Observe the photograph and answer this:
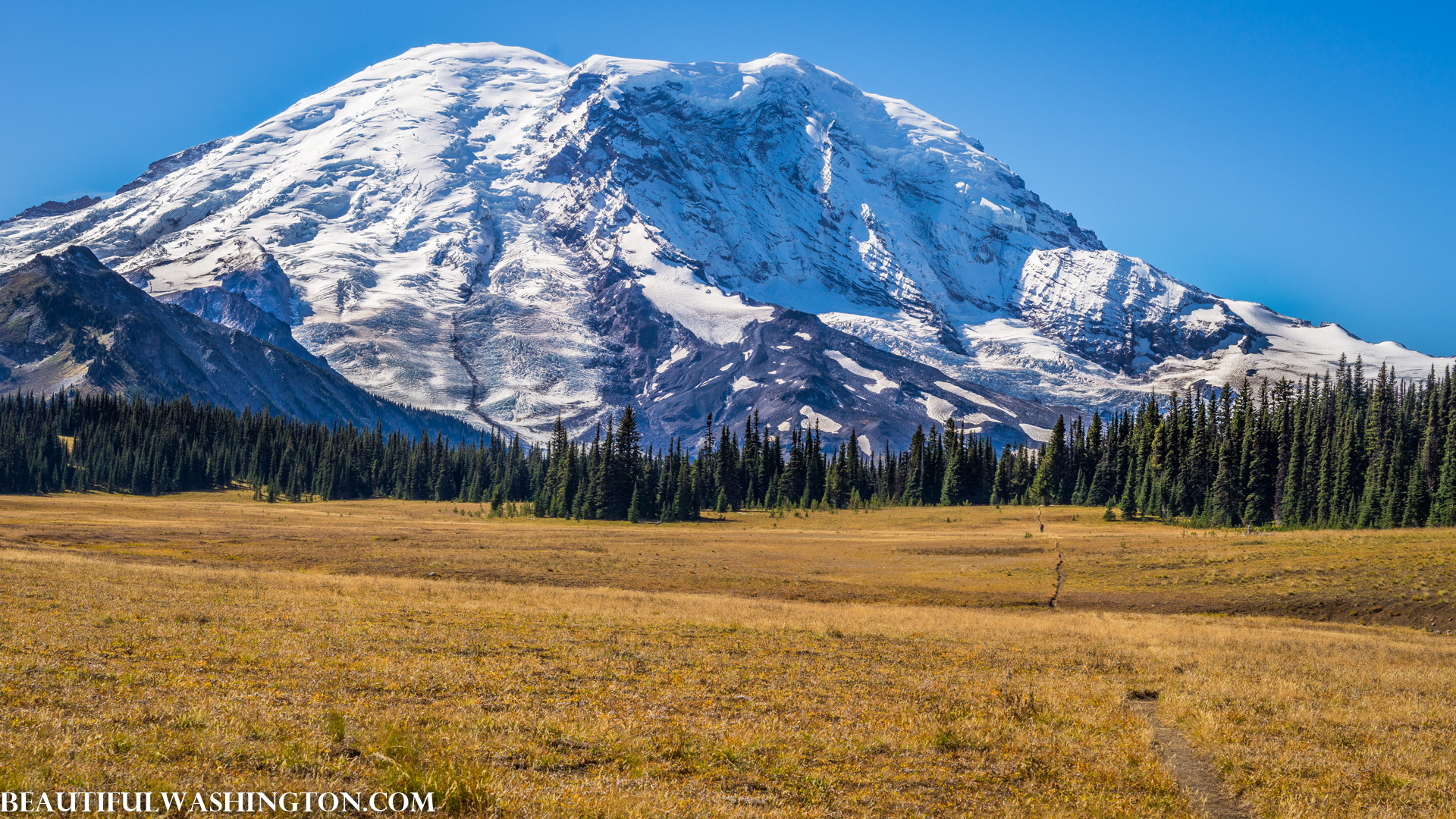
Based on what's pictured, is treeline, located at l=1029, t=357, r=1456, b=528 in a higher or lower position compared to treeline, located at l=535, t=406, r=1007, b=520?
higher

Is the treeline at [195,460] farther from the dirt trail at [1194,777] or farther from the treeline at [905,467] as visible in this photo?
the dirt trail at [1194,777]

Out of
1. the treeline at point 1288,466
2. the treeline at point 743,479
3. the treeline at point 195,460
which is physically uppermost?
the treeline at point 1288,466

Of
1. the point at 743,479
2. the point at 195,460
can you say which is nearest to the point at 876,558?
the point at 743,479

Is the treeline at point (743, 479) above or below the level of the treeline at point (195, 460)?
above

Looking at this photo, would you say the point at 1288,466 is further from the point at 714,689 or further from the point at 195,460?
the point at 195,460

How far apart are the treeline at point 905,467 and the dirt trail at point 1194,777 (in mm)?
88560

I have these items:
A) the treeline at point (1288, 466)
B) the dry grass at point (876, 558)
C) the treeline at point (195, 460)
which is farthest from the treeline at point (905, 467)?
the dry grass at point (876, 558)

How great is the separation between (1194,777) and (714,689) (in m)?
9.79

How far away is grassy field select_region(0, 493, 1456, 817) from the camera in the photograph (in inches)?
520

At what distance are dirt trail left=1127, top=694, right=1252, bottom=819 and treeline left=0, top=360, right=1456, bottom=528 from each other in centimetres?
8856

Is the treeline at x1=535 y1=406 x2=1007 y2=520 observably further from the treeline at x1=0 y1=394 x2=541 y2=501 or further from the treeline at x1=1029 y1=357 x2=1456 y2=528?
the treeline at x1=1029 y1=357 x2=1456 y2=528

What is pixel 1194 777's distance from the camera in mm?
15883

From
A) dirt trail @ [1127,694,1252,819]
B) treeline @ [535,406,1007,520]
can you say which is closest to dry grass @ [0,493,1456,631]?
treeline @ [535,406,1007,520]

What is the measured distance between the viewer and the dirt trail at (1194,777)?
1411 cm
